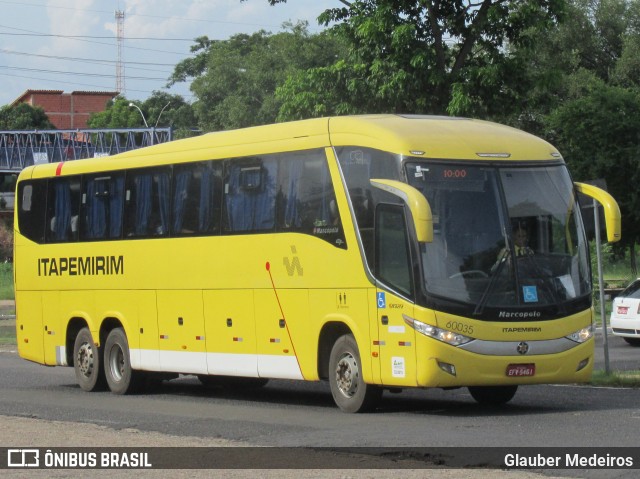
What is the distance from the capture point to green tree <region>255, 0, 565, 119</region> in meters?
27.8

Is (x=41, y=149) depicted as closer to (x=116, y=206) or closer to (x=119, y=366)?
(x=116, y=206)

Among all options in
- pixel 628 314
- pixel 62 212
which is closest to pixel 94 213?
pixel 62 212

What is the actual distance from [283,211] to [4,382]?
7.68 m

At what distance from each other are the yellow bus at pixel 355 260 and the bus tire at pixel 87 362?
383mm

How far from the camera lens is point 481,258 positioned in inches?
594

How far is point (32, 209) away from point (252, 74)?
72.5m

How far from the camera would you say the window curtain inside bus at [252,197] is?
1742 centimetres

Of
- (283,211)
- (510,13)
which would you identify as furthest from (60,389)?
(510,13)

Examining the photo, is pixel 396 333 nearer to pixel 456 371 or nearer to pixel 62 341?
pixel 456 371

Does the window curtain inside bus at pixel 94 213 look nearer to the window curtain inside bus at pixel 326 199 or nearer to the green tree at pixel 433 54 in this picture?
the window curtain inside bus at pixel 326 199

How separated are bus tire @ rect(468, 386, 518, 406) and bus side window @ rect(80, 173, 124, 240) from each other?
21.0 ft

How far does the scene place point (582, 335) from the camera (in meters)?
15.6

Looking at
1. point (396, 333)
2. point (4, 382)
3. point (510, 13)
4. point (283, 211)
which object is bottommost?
point (4, 382)

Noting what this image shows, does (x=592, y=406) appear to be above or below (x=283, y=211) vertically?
below
